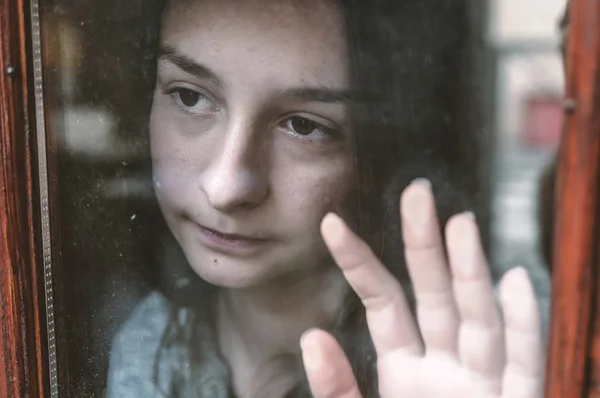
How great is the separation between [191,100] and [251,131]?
0.10m

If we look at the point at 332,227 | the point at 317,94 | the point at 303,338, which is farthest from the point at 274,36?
the point at 303,338

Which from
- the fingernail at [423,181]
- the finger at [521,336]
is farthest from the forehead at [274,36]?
the finger at [521,336]

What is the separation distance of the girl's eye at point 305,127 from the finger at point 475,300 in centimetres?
17

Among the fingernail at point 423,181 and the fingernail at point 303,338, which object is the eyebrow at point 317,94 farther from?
the fingernail at point 303,338

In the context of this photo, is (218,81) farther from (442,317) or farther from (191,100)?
(442,317)

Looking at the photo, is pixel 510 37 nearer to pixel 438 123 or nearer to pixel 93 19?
pixel 438 123

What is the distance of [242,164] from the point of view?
2.43ft

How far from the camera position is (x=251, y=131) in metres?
0.74

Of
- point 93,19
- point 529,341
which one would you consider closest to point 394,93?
point 529,341

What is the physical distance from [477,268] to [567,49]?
215 millimetres

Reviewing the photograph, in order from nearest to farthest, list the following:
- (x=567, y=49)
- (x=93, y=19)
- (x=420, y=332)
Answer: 1. (x=567, y=49)
2. (x=420, y=332)
3. (x=93, y=19)

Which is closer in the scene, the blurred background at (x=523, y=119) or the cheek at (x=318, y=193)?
the blurred background at (x=523, y=119)

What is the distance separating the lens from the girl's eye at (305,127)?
0.72 m

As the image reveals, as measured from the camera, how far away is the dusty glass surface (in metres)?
0.64
